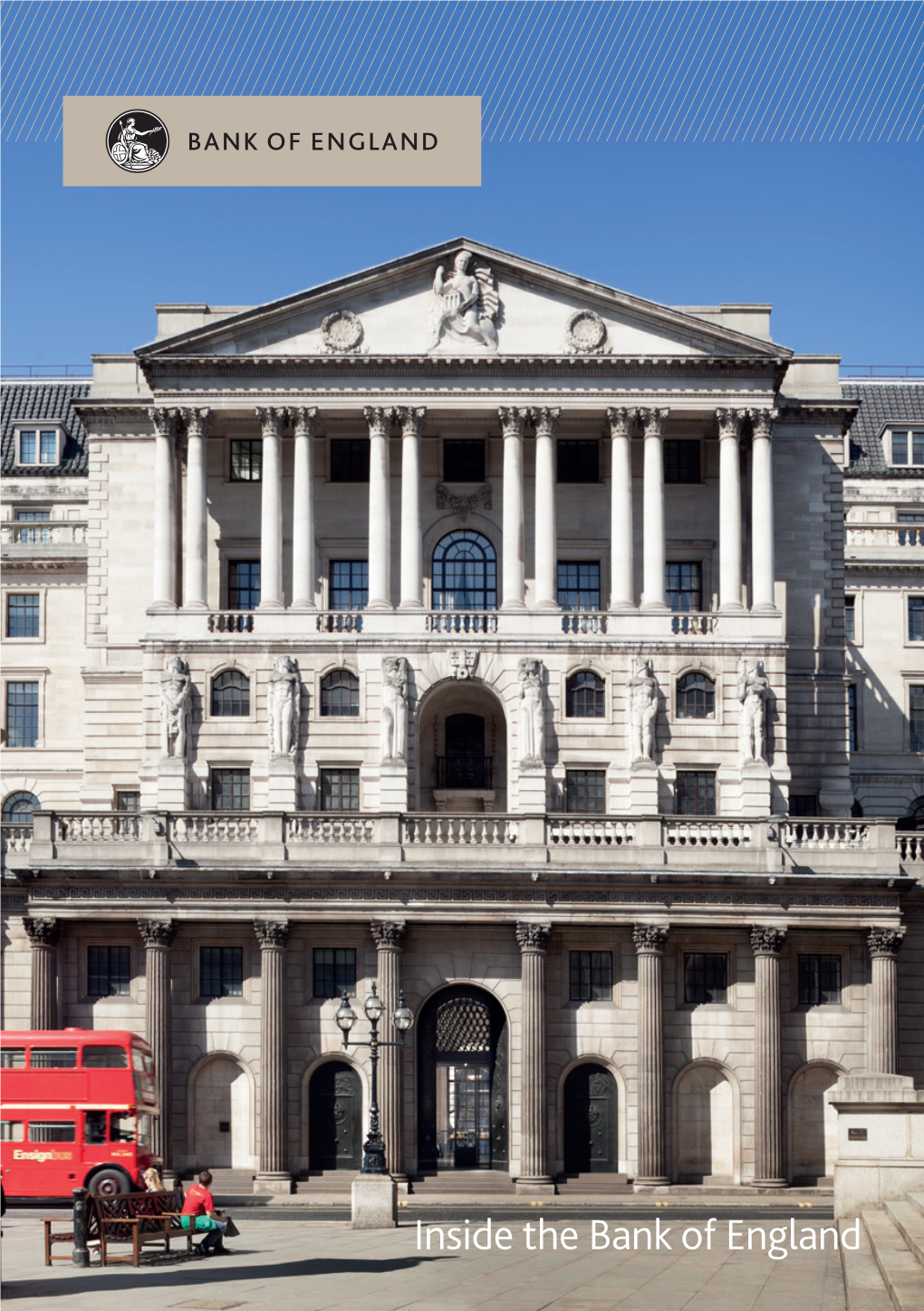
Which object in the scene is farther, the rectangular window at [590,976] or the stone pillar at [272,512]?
the stone pillar at [272,512]

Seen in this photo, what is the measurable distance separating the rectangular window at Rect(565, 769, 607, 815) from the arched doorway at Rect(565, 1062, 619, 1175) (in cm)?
983

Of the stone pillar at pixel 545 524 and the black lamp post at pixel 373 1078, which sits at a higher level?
the stone pillar at pixel 545 524

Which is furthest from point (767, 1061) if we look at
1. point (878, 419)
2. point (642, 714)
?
point (878, 419)

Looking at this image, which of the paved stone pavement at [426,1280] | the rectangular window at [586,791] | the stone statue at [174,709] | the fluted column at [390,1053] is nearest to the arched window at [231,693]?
the stone statue at [174,709]

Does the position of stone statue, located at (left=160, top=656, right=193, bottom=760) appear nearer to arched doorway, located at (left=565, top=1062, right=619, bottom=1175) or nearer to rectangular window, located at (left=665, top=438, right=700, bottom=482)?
arched doorway, located at (left=565, top=1062, right=619, bottom=1175)

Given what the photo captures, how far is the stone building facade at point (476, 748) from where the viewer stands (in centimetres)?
6944

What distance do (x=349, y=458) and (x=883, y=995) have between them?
29.5 metres

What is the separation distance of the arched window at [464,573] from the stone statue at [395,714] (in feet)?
18.0

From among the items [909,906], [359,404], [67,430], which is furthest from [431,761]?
[67,430]

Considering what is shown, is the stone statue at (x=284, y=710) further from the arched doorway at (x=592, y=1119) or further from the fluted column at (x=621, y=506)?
the arched doorway at (x=592, y=1119)

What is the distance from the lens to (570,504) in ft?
259

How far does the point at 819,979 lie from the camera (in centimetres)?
Answer: 7075

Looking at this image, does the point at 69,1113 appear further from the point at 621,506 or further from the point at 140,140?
the point at 140,140

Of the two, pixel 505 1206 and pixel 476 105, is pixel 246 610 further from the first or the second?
pixel 476 105
